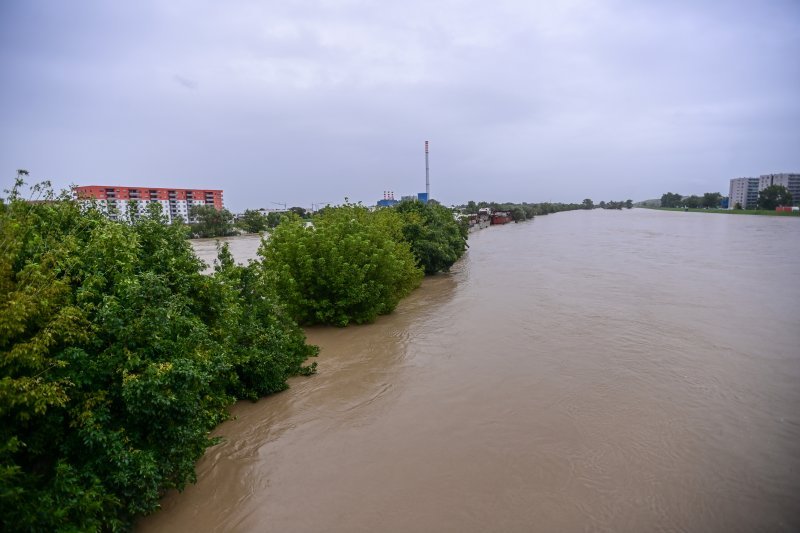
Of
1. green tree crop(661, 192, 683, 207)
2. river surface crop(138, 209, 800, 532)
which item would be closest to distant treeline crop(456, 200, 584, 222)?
green tree crop(661, 192, 683, 207)

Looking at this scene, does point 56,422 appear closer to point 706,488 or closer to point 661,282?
point 706,488

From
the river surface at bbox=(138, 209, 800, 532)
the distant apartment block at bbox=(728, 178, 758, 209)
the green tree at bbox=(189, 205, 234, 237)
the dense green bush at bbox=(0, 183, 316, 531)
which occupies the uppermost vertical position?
the distant apartment block at bbox=(728, 178, 758, 209)

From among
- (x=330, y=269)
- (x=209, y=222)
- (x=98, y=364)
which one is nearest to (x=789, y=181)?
(x=209, y=222)

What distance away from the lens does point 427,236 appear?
21.8m

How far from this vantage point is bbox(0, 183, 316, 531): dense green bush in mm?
3691

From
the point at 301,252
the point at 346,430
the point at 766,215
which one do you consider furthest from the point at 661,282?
the point at 766,215

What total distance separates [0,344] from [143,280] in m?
1.39

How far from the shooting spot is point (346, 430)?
678 centimetres

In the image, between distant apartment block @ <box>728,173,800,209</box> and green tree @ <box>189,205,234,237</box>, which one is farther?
distant apartment block @ <box>728,173,800,209</box>

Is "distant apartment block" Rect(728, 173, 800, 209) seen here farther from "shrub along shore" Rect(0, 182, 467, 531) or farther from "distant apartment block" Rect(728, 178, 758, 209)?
"shrub along shore" Rect(0, 182, 467, 531)

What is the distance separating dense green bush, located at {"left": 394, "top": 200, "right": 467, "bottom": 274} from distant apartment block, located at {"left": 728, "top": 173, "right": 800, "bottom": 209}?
10422 cm

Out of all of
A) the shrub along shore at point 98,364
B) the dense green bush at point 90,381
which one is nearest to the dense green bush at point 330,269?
the shrub along shore at point 98,364

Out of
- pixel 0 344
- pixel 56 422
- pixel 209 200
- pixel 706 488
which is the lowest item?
pixel 706 488

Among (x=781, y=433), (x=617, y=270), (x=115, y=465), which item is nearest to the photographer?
(x=115, y=465)
